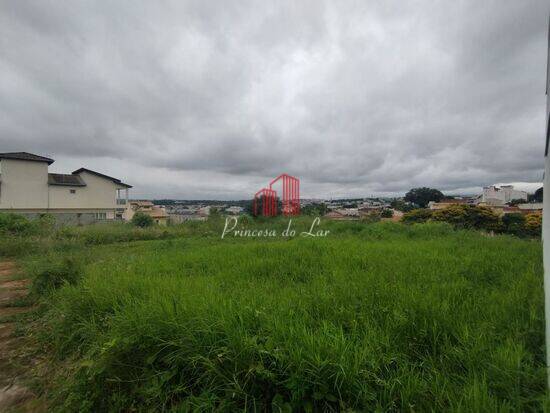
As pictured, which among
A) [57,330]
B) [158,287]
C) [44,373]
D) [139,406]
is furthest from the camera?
[158,287]

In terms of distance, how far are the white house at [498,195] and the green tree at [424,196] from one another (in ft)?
23.4

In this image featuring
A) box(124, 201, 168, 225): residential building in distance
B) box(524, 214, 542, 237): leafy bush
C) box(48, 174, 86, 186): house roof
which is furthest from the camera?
box(124, 201, 168, 225): residential building in distance

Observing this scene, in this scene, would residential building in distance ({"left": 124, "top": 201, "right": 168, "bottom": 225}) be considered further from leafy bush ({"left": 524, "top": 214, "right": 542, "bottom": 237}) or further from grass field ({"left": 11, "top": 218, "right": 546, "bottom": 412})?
leafy bush ({"left": 524, "top": 214, "right": 542, "bottom": 237})

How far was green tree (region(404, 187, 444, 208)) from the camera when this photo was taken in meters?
26.3

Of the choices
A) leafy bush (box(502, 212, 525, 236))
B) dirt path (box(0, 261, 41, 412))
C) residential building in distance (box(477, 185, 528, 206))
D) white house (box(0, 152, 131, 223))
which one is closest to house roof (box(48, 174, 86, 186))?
white house (box(0, 152, 131, 223))

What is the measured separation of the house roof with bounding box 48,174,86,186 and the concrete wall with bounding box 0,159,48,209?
683 millimetres

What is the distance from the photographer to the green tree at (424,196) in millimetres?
26328

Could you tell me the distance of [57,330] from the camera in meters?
2.09

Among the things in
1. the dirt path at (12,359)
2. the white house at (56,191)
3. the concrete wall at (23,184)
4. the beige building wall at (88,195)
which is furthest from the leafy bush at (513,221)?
the concrete wall at (23,184)

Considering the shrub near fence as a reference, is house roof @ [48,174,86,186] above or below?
above

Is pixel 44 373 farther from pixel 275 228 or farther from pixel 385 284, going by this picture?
pixel 275 228

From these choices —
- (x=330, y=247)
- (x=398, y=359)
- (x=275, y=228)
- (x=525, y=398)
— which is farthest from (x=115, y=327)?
(x=275, y=228)

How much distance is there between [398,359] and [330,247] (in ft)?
11.8

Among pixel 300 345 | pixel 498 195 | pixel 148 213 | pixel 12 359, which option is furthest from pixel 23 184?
pixel 498 195
